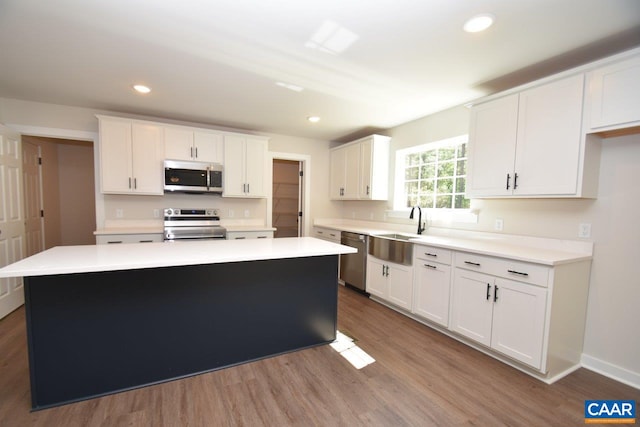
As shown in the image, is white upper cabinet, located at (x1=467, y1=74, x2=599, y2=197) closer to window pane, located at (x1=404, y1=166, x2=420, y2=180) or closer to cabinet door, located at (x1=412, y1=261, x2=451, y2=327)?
cabinet door, located at (x1=412, y1=261, x2=451, y2=327)

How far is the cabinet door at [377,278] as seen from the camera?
11.1 ft

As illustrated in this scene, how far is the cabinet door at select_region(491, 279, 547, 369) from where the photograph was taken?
200 cm

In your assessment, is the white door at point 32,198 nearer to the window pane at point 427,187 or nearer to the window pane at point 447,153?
the window pane at point 427,187

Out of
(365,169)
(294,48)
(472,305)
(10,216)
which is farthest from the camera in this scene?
(365,169)

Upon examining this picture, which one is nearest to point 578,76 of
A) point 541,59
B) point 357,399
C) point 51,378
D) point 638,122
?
point 541,59

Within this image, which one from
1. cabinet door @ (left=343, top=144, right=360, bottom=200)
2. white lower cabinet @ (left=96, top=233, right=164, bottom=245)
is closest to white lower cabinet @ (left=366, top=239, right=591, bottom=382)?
cabinet door @ (left=343, top=144, right=360, bottom=200)

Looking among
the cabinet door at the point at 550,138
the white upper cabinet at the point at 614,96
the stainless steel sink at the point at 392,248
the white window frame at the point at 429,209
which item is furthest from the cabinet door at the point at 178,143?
the white upper cabinet at the point at 614,96

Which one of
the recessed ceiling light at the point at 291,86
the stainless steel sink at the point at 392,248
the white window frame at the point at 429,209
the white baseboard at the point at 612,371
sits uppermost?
the recessed ceiling light at the point at 291,86

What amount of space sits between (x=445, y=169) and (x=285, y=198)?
167 inches

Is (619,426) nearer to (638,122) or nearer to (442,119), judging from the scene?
(638,122)

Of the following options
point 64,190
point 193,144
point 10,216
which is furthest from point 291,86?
point 64,190

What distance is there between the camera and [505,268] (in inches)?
86.3

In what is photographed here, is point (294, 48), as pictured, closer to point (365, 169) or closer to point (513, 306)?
point (365, 169)

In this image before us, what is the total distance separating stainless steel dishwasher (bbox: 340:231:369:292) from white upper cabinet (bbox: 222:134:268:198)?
153 cm
